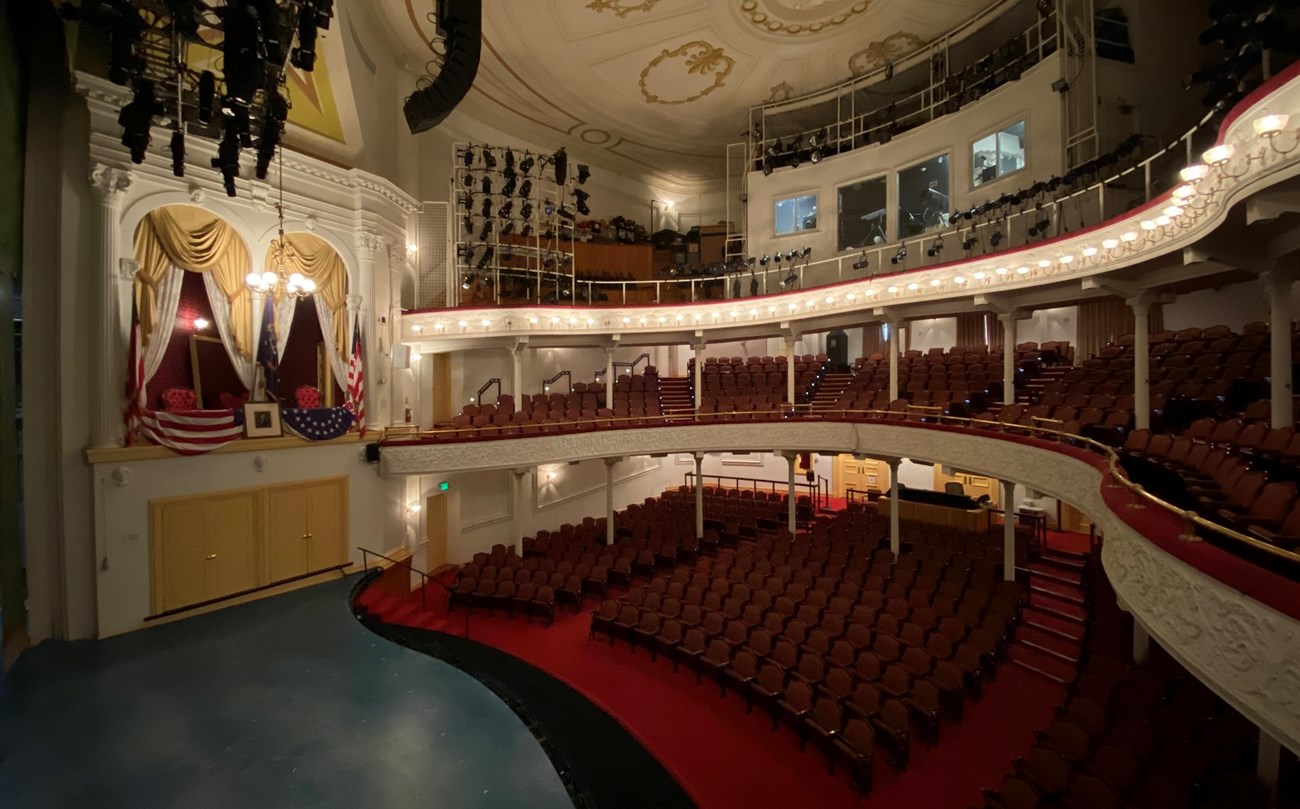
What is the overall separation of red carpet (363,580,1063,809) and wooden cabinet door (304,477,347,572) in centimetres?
480

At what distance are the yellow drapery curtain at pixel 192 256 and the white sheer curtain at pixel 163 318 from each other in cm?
6

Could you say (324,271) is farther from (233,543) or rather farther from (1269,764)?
(1269,764)

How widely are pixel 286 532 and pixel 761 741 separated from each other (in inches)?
372

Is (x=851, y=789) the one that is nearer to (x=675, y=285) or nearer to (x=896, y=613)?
(x=896, y=613)

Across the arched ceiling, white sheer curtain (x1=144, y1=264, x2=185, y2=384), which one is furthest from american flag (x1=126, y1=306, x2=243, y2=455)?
the arched ceiling

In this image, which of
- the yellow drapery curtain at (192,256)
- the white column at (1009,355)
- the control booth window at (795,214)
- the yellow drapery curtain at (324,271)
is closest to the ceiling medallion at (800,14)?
the control booth window at (795,214)

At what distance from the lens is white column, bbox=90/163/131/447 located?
848 cm

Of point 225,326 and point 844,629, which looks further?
point 225,326

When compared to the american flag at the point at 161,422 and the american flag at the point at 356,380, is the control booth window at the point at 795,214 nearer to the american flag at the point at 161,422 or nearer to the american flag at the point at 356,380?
the american flag at the point at 356,380

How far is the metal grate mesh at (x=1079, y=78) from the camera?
12227 mm

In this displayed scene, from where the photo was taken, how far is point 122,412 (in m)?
8.76

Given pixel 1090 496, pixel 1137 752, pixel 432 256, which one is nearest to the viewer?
pixel 1137 752

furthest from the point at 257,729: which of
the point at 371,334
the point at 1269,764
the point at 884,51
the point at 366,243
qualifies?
the point at 884,51

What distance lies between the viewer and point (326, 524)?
11242mm
